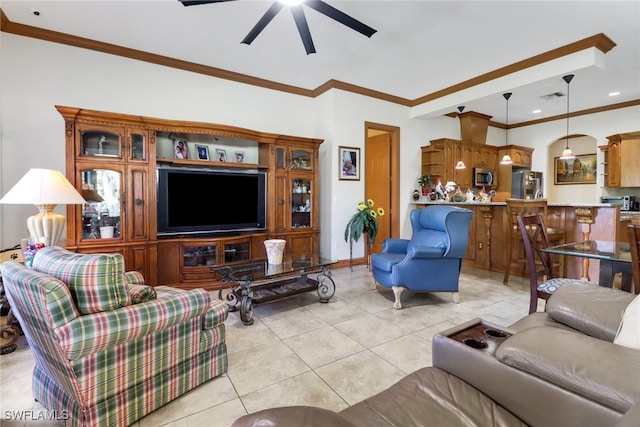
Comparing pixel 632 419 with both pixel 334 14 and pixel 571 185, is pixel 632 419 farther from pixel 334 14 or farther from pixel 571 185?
pixel 571 185

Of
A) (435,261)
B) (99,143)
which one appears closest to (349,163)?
(435,261)

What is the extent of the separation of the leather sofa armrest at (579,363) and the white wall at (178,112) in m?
3.87

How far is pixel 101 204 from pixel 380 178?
14.4ft

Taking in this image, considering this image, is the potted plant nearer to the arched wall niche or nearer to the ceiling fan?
the arched wall niche

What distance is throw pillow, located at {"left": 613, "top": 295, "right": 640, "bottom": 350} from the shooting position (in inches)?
40.0

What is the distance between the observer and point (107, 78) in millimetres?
3676

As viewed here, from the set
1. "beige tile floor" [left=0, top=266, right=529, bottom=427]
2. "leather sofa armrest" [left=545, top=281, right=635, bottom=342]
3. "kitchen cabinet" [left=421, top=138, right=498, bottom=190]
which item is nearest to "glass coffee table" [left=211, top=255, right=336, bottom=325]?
"beige tile floor" [left=0, top=266, right=529, bottom=427]

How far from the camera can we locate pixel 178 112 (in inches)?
162

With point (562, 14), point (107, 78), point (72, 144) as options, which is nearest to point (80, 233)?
point (72, 144)

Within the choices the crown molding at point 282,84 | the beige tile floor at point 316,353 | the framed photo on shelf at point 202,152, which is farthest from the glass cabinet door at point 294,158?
the beige tile floor at point 316,353

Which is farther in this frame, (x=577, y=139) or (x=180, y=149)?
(x=577, y=139)

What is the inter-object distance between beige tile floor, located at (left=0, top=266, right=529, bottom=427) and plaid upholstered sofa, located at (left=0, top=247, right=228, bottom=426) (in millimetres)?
162

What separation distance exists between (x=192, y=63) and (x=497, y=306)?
4.73m

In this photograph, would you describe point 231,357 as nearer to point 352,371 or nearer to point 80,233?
point 352,371
